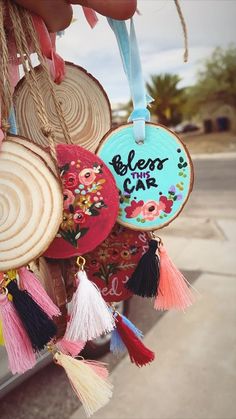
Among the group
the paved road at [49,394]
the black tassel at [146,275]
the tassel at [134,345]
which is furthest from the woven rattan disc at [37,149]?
the paved road at [49,394]

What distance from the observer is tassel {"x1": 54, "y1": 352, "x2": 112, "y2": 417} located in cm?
59

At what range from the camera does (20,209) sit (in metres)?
0.49

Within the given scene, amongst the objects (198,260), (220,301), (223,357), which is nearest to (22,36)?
(223,357)

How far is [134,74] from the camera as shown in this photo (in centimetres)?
60

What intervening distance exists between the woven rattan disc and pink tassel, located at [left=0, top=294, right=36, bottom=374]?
185mm

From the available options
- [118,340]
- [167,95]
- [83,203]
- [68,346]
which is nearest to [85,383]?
[68,346]

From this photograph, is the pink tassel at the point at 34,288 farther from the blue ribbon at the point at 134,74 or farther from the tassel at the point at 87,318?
the blue ribbon at the point at 134,74

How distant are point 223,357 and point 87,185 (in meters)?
1.99

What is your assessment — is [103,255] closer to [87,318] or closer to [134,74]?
[87,318]

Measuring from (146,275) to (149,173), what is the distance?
0.53 ft

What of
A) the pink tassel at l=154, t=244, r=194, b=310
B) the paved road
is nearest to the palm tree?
the paved road

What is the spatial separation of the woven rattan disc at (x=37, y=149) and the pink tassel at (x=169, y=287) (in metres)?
0.25

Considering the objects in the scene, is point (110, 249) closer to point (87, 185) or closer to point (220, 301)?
point (87, 185)

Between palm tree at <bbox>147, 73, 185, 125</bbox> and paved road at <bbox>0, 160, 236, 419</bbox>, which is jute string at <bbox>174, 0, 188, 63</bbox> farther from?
palm tree at <bbox>147, 73, 185, 125</bbox>
